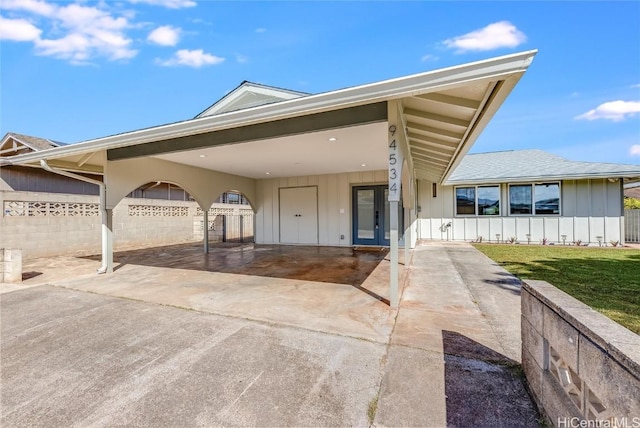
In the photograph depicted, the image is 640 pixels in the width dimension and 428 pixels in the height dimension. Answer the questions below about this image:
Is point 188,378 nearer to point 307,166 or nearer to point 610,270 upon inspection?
point 307,166

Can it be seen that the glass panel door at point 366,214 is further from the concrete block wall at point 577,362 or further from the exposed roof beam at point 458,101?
the concrete block wall at point 577,362

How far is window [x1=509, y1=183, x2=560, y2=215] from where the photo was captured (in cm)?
1012

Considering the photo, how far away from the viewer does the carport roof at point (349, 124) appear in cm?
267

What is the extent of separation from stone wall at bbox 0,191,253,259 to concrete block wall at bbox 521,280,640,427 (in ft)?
34.4

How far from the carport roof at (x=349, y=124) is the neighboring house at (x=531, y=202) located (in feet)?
14.8

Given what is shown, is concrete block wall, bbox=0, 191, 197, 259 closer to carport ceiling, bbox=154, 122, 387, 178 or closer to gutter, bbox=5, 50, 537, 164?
carport ceiling, bbox=154, 122, 387, 178

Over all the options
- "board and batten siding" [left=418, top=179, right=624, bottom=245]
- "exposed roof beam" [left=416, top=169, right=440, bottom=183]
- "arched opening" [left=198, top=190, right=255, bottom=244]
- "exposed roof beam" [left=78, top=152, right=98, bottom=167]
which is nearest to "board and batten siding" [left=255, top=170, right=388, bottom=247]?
"arched opening" [left=198, top=190, right=255, bottom=244]

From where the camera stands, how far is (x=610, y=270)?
221 inches

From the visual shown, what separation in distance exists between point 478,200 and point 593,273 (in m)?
6.03

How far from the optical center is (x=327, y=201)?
33.8 ft

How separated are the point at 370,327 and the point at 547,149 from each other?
15188 millimetres

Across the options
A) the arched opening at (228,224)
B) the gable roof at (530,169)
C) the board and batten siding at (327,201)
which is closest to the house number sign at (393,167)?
the board and batten siding at (327,201)

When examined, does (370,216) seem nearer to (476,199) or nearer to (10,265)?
(476,199)

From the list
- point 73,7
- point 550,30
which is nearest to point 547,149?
point 550,30
